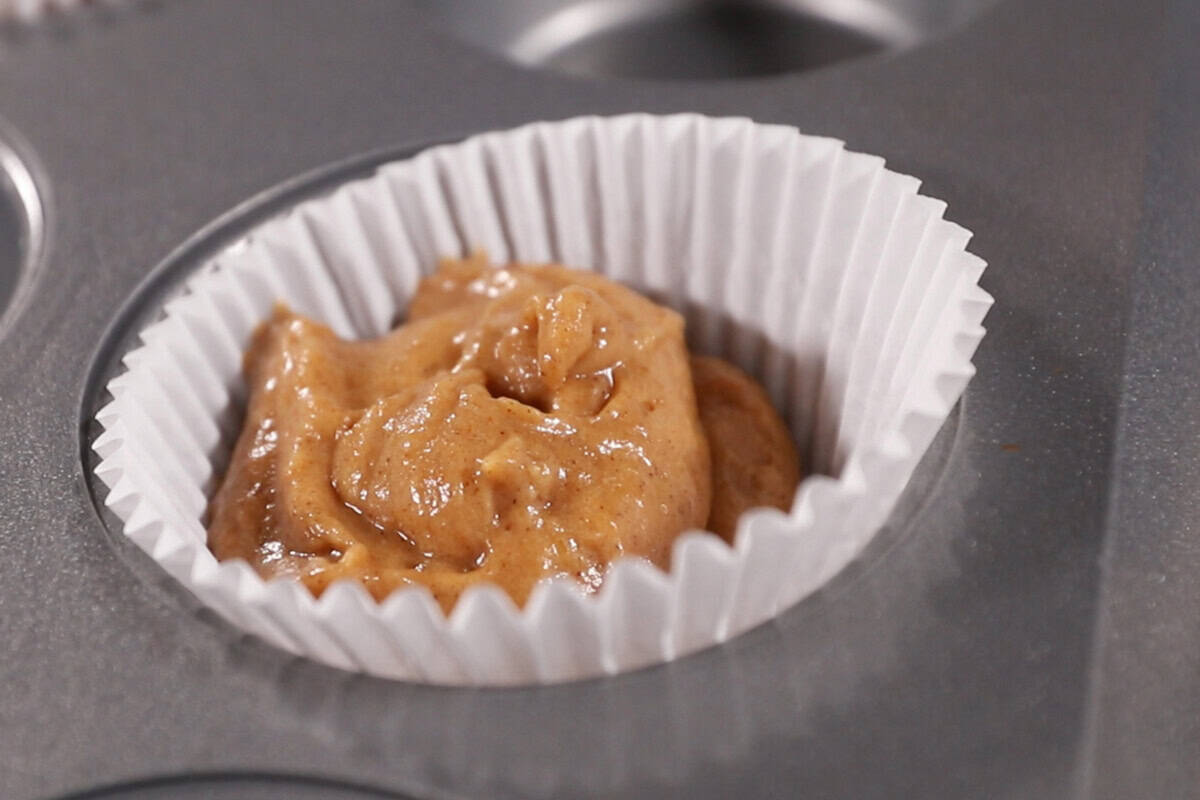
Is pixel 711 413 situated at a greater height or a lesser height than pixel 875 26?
lesser

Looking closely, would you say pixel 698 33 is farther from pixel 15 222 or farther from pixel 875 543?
pixel 875 543

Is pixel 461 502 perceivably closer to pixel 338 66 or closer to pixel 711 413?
pixel 711 413

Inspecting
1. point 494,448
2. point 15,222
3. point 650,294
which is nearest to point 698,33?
point 650,294

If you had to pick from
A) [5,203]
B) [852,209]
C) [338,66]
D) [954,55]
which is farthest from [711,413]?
[5,203]

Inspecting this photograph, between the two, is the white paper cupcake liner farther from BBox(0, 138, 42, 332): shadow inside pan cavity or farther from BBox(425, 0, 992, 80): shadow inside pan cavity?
BBox(425, 0, 992, 80): shadow inside pan cavity

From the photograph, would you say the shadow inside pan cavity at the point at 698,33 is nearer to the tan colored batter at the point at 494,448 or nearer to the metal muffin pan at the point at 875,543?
the metal muffin pan at the point at 875,543

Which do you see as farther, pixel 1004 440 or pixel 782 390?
pixel 782 390

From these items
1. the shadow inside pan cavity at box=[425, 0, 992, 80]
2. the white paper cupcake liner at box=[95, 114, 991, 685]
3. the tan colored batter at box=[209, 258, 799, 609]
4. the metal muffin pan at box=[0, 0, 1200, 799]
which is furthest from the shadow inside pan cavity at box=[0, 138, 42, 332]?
the shadow inside pan cavity at box=[425, 0, 992, 80]

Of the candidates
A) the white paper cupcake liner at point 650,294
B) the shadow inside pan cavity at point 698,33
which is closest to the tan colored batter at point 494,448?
the white paper cupcake liner at point 650,294

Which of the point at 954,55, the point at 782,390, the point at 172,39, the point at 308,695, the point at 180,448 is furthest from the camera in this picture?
the point at 172,39
